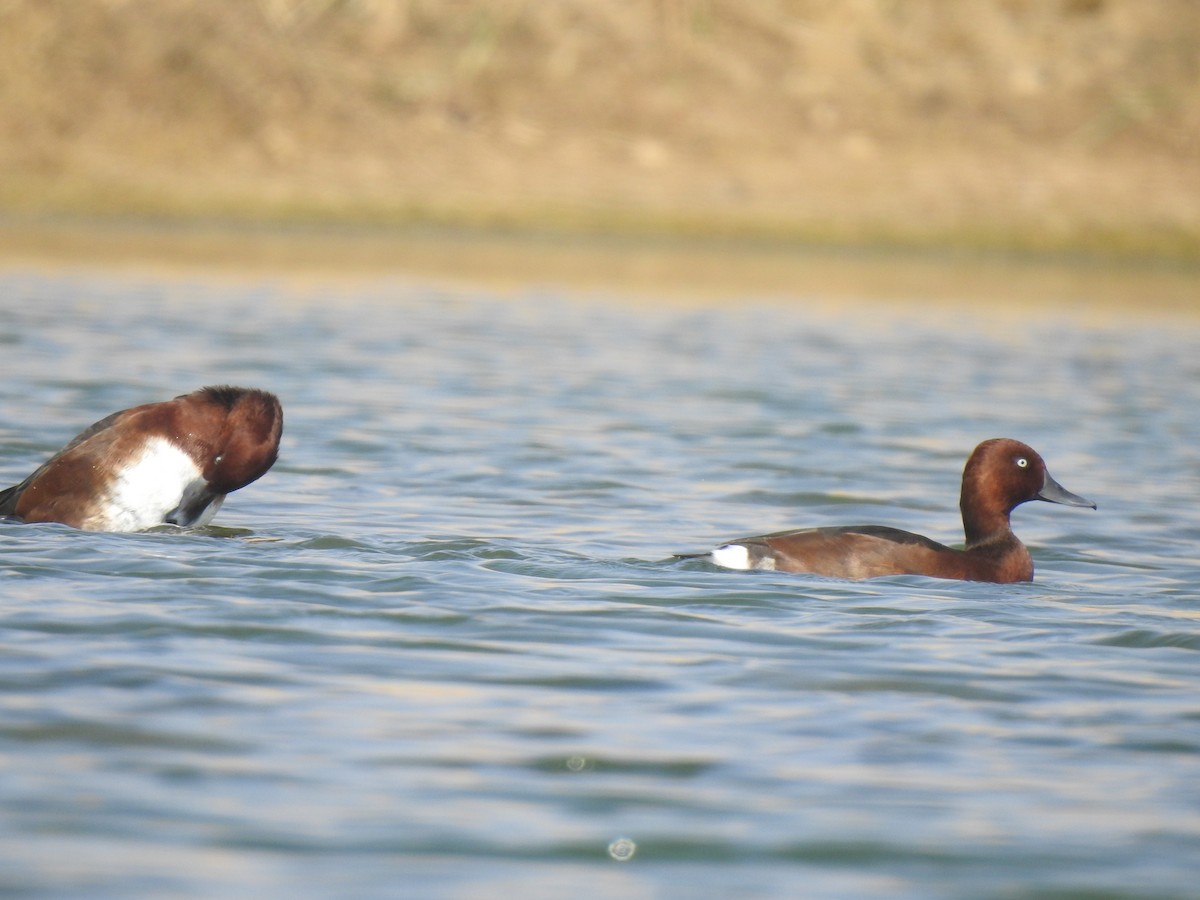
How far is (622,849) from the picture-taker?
388 cm

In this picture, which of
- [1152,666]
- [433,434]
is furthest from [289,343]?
[1152,666]

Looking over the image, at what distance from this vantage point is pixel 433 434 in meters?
11.0

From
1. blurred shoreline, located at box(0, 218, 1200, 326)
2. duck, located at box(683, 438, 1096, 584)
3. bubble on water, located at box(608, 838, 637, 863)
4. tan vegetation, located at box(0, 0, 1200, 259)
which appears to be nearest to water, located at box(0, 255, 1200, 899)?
bubble on water, located at box(608, 838, 637, 863)

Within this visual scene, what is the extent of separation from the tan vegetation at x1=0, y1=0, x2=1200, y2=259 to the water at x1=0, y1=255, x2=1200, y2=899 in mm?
12018

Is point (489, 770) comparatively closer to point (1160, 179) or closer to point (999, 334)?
point (999, 334)

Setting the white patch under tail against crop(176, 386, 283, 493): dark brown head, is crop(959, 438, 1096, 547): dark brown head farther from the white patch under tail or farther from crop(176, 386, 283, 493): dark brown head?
crop(176, 386, 283, 493): dark brown head

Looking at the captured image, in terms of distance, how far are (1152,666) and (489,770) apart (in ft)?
7.45

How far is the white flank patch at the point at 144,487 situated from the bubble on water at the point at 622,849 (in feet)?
11.7

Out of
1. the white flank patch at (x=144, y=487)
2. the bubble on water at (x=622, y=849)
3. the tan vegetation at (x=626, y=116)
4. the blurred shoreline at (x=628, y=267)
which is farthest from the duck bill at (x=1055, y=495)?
the tan vegetation at (x=626, y=116)

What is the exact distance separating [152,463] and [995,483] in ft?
10.4

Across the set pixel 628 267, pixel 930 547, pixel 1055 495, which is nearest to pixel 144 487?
pixel 930 547

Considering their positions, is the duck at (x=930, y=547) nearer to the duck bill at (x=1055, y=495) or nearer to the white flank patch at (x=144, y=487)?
the duck bill at (x=1055, y=495)

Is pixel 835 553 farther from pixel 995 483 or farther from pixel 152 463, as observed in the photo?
pixel 152 463

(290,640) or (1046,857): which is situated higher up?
(290,640)
